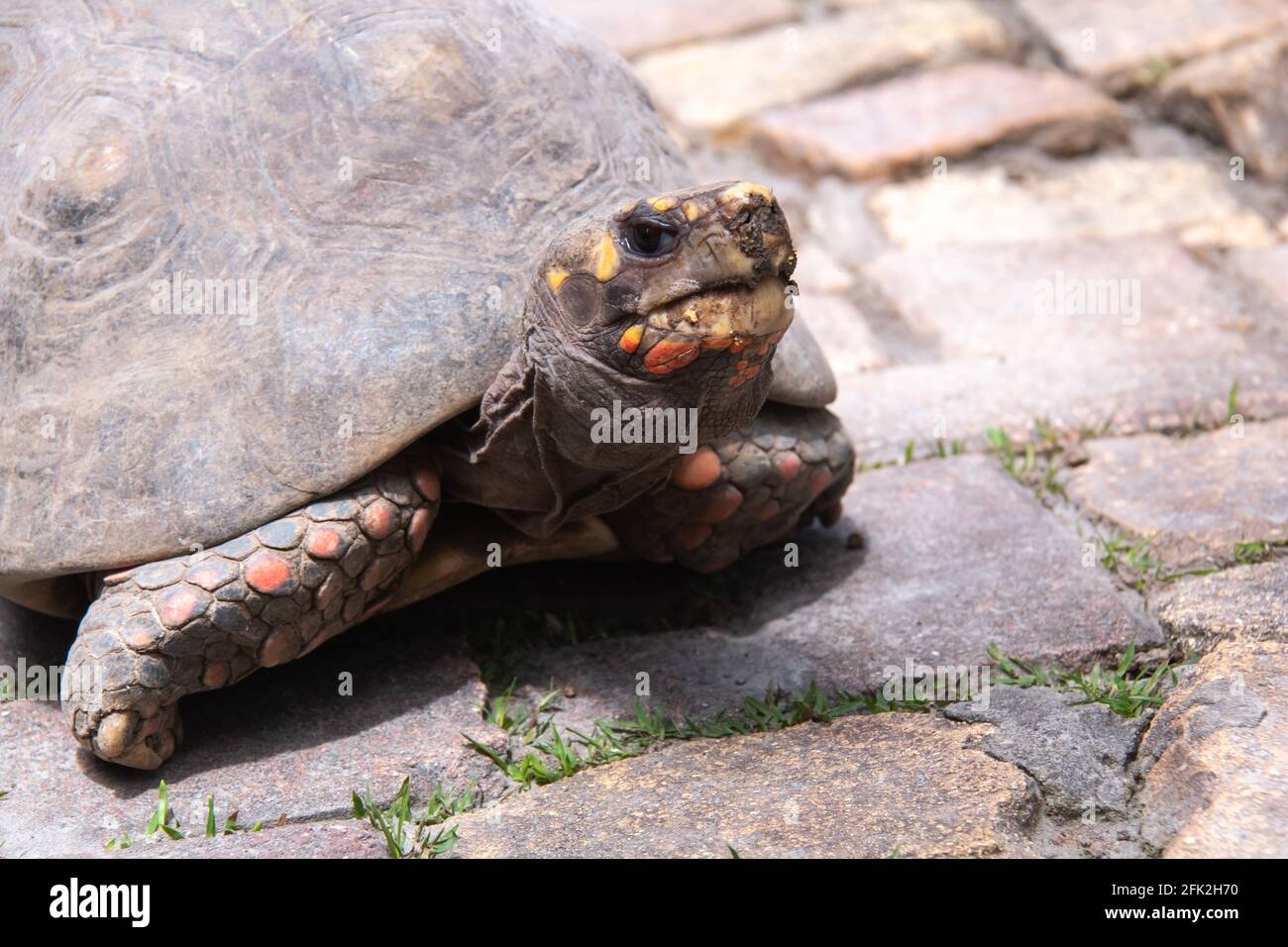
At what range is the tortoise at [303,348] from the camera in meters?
2.80

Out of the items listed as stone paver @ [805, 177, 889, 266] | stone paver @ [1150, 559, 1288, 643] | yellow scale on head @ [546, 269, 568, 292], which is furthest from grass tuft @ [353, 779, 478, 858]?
stone paver @ [805, 177, 889, 266]

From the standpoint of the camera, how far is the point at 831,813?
2.55 meters

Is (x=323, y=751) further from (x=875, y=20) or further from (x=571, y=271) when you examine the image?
(x=875, y=20)

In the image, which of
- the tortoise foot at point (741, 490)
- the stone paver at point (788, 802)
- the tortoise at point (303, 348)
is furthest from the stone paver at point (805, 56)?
the stone paver at point (788, 802)

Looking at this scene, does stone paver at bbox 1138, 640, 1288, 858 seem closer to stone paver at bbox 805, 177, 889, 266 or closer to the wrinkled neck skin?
the wrinkled neck skin

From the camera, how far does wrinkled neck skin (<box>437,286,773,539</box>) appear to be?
8.42 feet

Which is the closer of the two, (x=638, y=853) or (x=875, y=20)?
(x=638, y=853)

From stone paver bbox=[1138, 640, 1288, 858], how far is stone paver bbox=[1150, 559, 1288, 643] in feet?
0.37

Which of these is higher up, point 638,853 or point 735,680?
point 735,680

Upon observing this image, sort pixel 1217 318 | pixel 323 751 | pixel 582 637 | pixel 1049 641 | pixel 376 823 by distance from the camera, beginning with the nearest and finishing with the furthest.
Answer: pixel 376 823 → pixel 323 751 → pixel 1049 641 → pixel 582 637 → pixel 1217 318

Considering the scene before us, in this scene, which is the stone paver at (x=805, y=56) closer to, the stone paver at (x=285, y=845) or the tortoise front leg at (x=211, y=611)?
the tortoise front leg at (x=211, y=611)

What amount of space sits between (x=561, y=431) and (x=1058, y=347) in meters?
2.35

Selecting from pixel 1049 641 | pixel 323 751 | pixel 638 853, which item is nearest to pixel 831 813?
pixel 638 853
